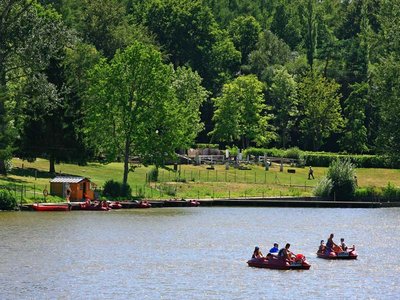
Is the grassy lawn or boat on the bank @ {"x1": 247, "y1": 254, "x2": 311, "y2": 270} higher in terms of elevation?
the grassy lawn

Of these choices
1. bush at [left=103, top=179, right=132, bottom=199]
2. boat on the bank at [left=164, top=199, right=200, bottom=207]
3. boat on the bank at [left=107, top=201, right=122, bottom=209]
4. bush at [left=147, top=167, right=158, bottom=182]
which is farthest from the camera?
bush at [left=147, top=167, right=158, bottom=182]

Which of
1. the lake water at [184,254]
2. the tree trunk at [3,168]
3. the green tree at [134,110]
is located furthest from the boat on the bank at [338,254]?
the tree trunk at [3,168]

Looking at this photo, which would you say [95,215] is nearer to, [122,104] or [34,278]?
[122,104]

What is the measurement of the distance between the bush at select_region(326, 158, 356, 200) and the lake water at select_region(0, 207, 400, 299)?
12844 millimetres

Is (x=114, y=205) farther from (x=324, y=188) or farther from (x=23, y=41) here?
(x=324, y=188)

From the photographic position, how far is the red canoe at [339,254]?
97062 mm

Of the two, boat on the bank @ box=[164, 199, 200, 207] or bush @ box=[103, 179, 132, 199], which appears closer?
boat on the bank @ box=[164, 199, 200, 207]

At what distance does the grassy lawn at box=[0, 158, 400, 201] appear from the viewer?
142375 mm

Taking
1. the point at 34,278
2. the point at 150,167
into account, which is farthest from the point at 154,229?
the point at 150,167

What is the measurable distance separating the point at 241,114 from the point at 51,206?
7720cm

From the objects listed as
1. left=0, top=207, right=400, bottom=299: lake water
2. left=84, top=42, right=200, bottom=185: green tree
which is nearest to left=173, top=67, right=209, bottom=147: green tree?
left=84, top=42, right=200, bottom=185: green tree

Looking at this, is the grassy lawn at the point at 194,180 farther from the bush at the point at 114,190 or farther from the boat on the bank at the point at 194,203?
the boat on the bank at the point at 194,203

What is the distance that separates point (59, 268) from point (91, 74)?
6101 cm

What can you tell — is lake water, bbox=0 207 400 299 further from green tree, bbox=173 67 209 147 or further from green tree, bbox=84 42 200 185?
green tree, bbox=173 67 209 147
